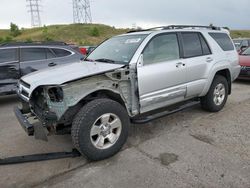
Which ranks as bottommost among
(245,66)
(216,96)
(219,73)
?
(216,96)

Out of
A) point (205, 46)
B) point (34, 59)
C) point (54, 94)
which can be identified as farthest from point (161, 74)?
point (34, 59)

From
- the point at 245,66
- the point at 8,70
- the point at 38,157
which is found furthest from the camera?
the point at 245,66

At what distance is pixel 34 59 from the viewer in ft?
22.2

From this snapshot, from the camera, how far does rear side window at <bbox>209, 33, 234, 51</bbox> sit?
5168 millimetres

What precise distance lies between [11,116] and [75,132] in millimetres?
3151

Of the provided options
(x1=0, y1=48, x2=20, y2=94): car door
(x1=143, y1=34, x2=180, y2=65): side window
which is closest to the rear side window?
(x1=143, y1=34, x2=180, y2=65): side window

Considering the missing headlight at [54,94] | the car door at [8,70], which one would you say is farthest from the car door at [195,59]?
the car door at [8,70]

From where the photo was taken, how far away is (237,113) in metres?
5.23

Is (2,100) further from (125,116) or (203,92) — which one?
(203,92)

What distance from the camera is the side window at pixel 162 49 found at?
386 centimetres

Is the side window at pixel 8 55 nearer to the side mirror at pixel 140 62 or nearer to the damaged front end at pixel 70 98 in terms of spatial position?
the damaged front end at pixel 70 98

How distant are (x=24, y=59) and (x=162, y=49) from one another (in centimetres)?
425

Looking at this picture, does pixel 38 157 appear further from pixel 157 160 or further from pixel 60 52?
pixel 60 52

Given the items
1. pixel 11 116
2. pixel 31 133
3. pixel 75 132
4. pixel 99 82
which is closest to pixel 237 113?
pixel 99 82
